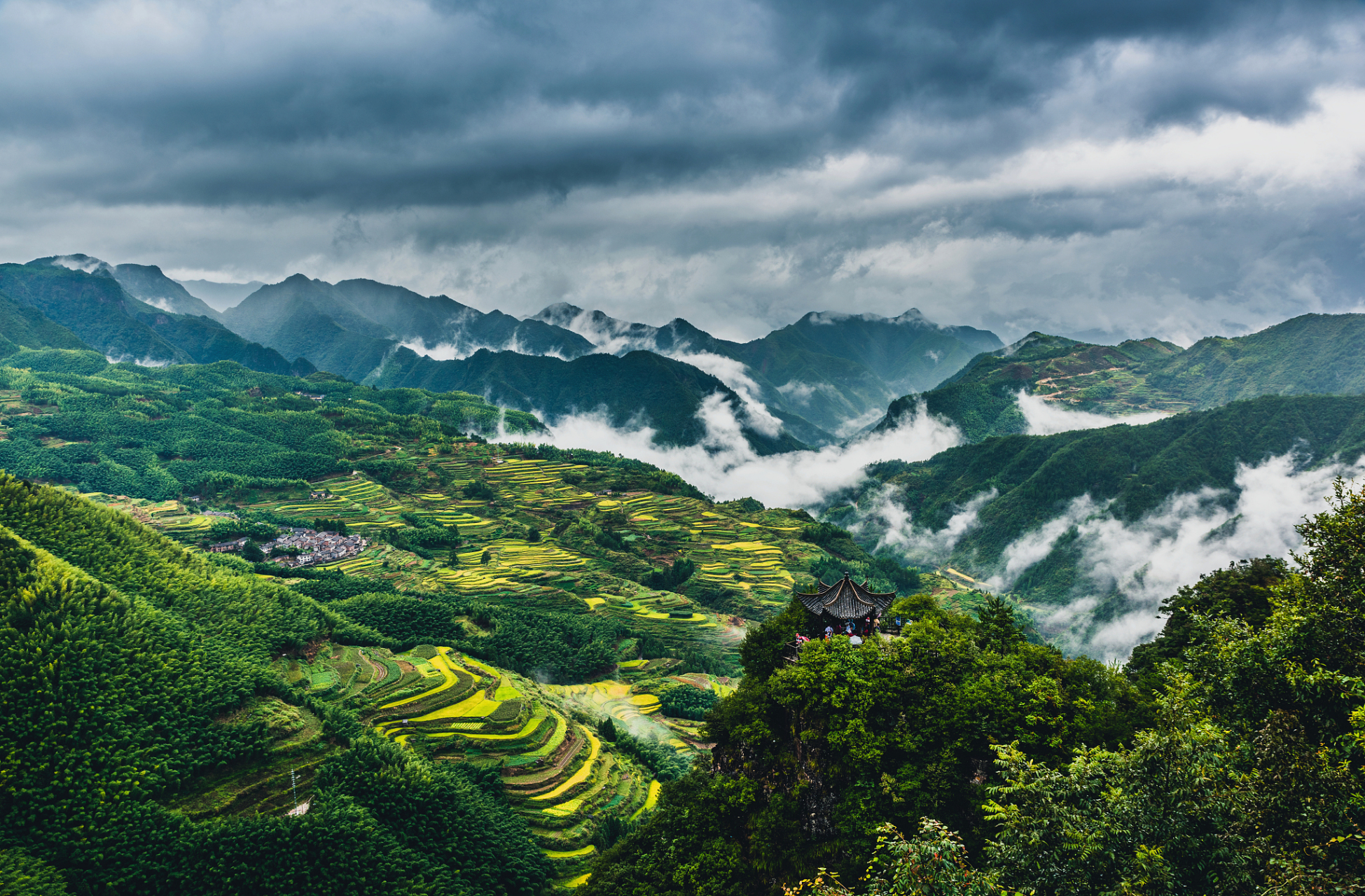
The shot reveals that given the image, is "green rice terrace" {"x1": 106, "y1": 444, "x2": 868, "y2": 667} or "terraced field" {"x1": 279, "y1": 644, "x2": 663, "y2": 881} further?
"green rice terrace" {"x1": 106, "y1": 444, "x2": 868, "y2": 667}

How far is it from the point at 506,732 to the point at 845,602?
44.7m

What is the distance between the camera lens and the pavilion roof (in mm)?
44188

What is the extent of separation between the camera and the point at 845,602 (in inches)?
1754

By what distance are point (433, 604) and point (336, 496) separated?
3486 inches

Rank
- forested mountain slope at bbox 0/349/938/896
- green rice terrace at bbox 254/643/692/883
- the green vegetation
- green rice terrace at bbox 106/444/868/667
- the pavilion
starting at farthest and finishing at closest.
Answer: green rice terrace at bbox 106/444/868/667
green rice terrace at bbox 254/643/692/883
forested mountain slope at bbox 0/349/938/896
the pavilion
the green vegetation

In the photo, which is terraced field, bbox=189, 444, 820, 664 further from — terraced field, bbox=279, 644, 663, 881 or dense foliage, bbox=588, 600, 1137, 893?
dense foliage, bbox=588, 600, 1137, 893

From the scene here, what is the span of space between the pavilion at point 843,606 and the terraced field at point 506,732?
33.6 m

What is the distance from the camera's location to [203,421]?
196 m

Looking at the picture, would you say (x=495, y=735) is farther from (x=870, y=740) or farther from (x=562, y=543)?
(x=562, y=543)

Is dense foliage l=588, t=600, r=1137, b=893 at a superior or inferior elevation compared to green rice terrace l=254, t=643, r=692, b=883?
superior

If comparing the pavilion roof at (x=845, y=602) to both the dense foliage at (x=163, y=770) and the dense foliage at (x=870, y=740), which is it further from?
the dense foliage at (x=163, y=770)

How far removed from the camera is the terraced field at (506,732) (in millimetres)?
62438

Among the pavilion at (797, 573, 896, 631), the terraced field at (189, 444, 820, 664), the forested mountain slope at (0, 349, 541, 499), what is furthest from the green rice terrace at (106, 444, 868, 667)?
the pavilion at (797, 573, 896, 631)

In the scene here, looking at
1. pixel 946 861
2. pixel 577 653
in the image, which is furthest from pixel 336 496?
pixel 946 861
